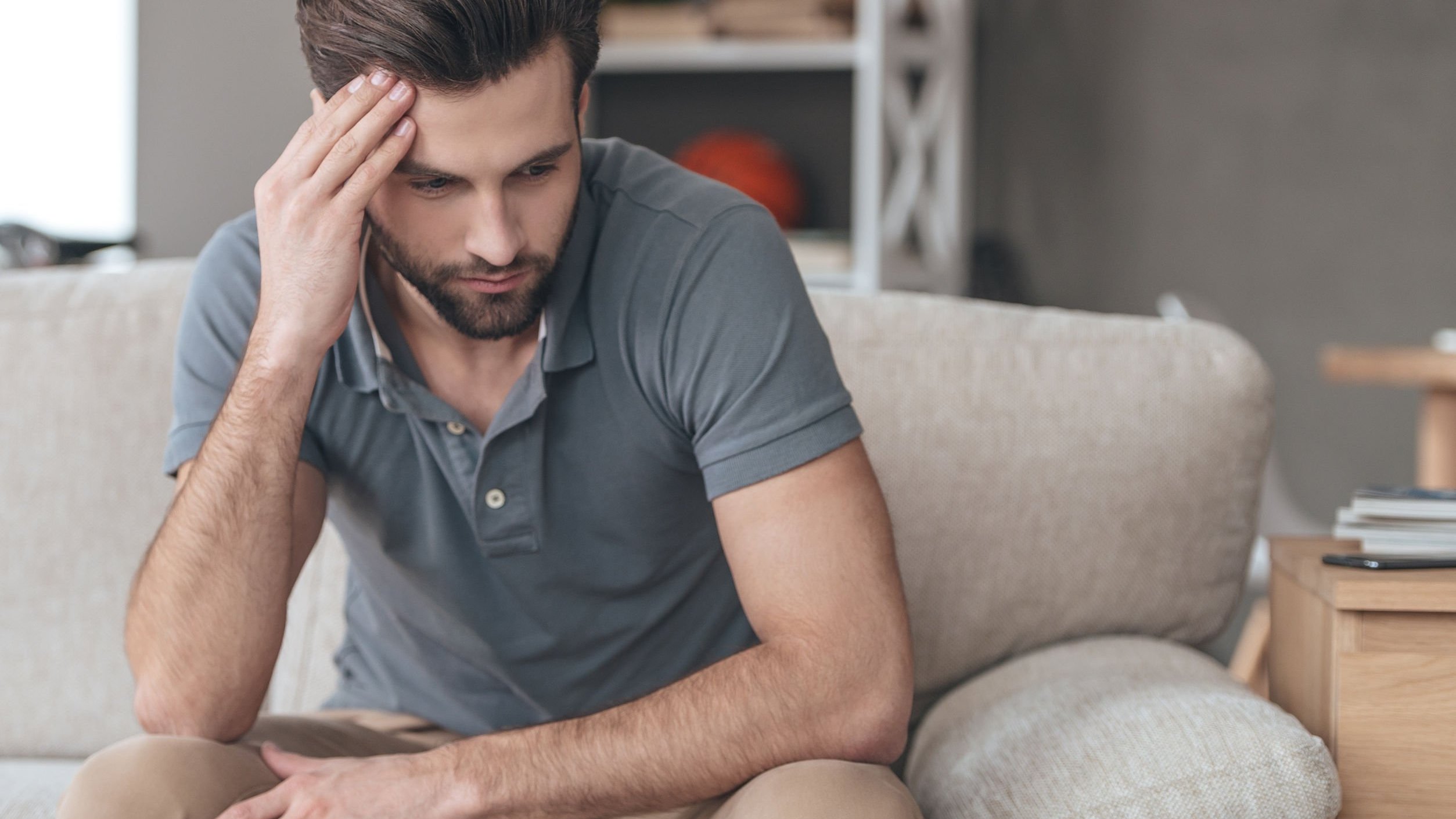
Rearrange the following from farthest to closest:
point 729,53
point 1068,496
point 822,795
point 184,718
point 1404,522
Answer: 1. point 729,53
2. point 1068,496
3. point 1404,522
4. point 184,718
5. point 822,795

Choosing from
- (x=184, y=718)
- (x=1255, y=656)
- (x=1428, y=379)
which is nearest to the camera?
(x=184, y=718)

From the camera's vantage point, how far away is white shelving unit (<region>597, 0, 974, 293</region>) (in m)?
3.09

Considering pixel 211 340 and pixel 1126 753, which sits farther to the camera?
pixel 211 340

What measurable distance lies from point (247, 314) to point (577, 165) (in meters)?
0.38

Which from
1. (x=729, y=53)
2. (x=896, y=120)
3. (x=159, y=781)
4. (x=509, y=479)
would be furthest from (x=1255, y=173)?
(x=159, y=781)

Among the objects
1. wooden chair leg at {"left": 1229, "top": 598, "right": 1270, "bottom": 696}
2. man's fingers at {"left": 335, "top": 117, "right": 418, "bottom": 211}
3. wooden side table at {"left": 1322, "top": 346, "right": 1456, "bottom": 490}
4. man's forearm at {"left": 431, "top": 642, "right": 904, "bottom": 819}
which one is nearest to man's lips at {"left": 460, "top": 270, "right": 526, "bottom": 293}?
man's fingers at {"left": 335, "top": 117, "right": 418, "bottom": 211}

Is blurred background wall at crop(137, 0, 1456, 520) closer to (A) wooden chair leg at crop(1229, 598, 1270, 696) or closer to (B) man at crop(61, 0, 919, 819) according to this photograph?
(A) wooden chair leg at crop(1229, 598, 1270, 696)

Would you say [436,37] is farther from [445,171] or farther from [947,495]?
[947,495]

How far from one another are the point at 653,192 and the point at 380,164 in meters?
0.27

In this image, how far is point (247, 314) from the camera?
4.33 ft

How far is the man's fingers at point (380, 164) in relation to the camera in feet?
3.73

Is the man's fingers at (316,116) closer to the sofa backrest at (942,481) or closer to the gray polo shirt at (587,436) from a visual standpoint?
the gray polo shirt at (587,436)

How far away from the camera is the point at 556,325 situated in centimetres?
123

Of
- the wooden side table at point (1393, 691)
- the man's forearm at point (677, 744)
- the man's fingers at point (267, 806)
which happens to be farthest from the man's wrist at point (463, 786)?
the wooden side table at point (1393, 691)
